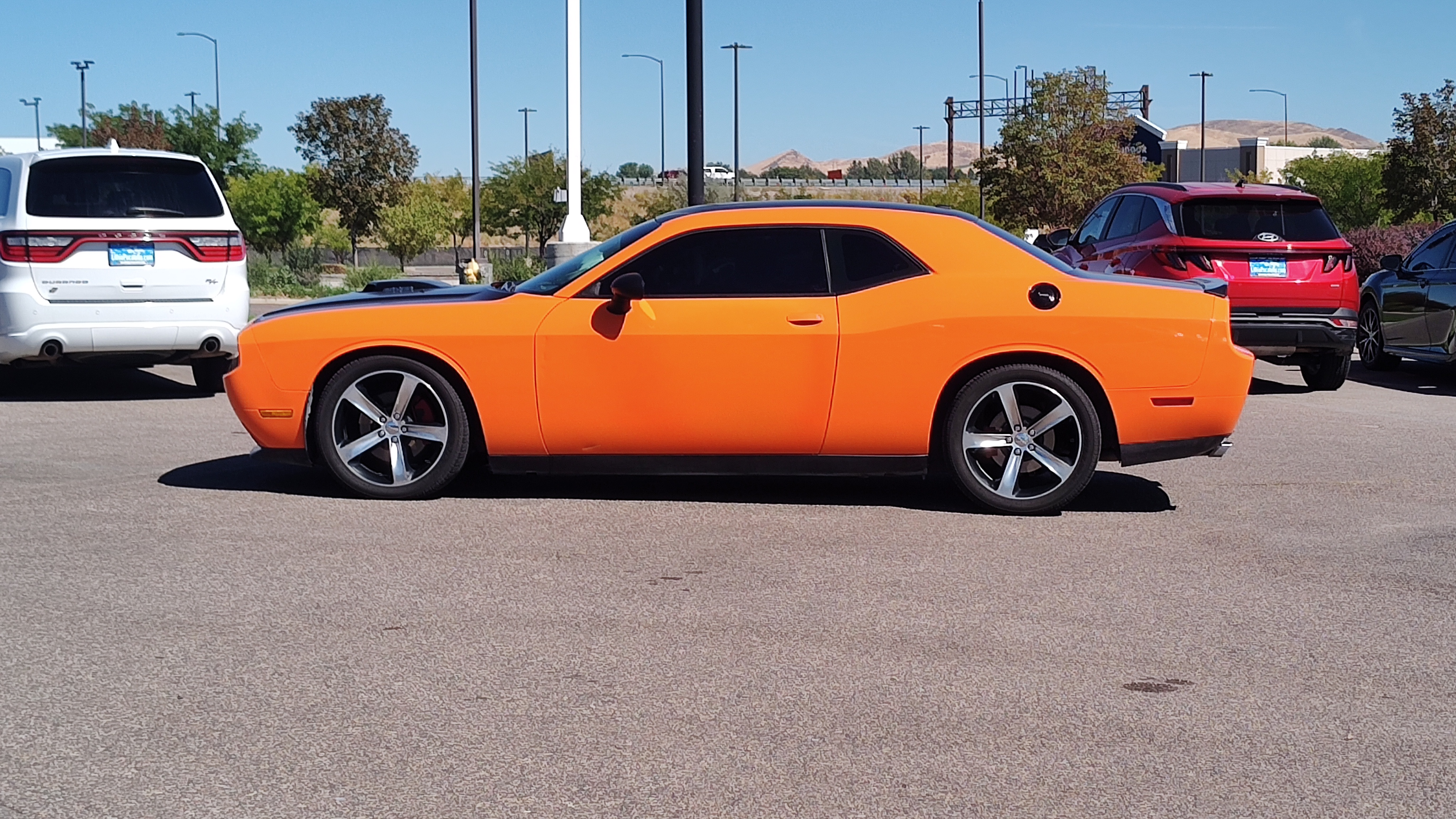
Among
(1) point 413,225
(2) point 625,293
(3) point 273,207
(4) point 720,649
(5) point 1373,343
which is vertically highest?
(3) point 273,207

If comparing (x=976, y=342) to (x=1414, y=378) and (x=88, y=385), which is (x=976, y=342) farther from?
(x=1414, y=378)

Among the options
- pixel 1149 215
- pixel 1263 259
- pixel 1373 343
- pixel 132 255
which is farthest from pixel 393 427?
pixel 1373 343

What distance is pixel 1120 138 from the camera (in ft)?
147

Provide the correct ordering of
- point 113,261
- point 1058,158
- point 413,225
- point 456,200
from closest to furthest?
point 113,261, point 1058,158, point 413,225, point 456,200

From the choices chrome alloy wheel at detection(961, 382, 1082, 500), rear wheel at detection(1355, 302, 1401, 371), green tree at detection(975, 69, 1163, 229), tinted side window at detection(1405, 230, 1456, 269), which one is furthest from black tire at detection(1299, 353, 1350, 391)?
green tree at detection(975, 69, 1163, 229)

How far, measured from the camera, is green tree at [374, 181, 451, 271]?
176ft

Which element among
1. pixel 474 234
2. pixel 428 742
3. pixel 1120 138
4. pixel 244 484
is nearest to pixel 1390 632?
pixel 428 742

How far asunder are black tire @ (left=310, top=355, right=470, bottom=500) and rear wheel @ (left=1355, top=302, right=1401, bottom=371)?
36.2ft

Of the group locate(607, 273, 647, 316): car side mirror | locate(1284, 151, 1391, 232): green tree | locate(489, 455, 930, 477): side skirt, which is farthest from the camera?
locate(1284, 151, 1391, 232): green tree

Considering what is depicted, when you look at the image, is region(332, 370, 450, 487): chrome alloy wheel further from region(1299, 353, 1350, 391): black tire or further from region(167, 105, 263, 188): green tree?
region(167, 105, 263, 188): green tree

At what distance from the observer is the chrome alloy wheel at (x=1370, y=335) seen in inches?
621

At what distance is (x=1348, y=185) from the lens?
221 ft

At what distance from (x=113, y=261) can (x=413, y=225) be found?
4255cm

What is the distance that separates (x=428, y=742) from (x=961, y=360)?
3944mm
